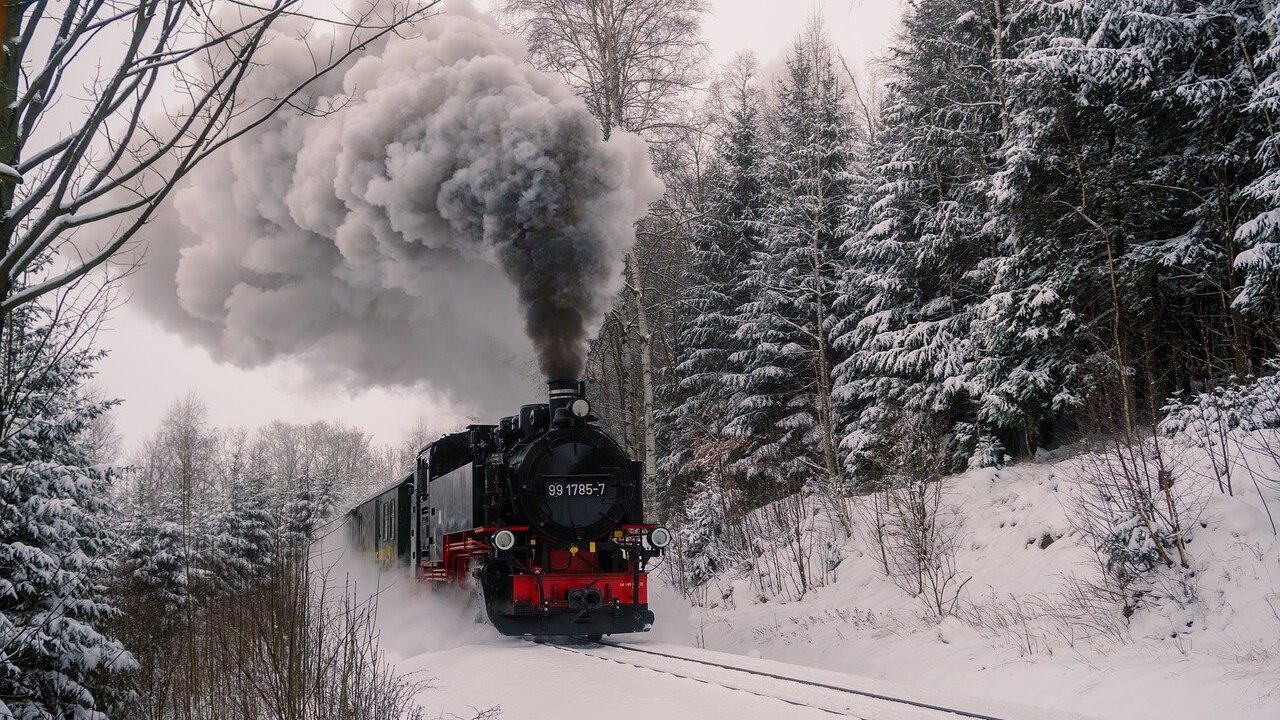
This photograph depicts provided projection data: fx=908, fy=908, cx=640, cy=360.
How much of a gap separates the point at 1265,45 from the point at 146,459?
70.9 meters

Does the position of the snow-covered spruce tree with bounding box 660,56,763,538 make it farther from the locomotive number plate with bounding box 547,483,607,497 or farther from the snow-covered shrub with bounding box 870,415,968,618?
the locomotive number plate with bounding box 547,483,607,497

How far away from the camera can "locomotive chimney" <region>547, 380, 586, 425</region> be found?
10.6 metres

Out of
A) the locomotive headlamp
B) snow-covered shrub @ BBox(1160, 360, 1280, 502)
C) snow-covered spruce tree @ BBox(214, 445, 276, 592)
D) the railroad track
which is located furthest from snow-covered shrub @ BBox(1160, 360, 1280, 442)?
snow-covered spruce tree @ BBox(214, 445, 276, 592)

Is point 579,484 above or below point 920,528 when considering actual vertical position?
above

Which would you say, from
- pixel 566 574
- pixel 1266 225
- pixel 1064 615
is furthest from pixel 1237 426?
pixel 566 574

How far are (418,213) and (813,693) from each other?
952 centimetres

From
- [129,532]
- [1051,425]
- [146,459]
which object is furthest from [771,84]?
[146,459]

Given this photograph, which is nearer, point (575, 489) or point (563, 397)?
point (575, 489)

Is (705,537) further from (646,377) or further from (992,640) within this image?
(992,640)

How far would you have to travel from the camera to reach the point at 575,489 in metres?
10.2

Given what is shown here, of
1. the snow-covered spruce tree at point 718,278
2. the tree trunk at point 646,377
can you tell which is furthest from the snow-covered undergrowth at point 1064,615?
the snow-covered spruce tree at point 718,278

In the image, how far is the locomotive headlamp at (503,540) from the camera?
9523 mm

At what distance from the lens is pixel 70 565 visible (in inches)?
416

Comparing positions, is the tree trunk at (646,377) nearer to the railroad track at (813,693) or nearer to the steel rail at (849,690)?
the steel rail at (849,690)
